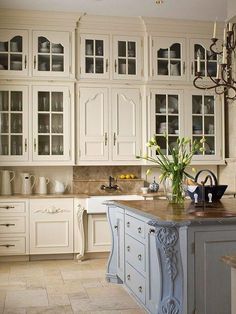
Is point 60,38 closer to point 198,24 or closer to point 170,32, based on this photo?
point 170,32

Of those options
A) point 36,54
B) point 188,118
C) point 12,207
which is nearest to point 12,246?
point 12,207

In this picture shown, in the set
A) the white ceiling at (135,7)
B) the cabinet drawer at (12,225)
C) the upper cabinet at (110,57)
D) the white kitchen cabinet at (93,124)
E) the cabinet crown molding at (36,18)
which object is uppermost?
the white ceiling at (135,7)

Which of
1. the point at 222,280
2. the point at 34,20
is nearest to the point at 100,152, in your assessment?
the point at 34,20

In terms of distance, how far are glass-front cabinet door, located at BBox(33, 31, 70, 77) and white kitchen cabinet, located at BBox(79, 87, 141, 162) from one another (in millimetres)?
377

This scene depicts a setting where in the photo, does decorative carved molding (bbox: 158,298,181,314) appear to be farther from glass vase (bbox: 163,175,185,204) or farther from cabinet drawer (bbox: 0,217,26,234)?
cabinet drawer (bbox: 0,217,26,234)

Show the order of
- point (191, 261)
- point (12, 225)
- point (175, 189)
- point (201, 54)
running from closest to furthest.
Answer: point (191, 261) → point (175, 189) → point (12, 225) → point (201, 54)

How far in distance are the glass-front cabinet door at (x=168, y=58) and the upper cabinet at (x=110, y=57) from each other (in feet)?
0.65

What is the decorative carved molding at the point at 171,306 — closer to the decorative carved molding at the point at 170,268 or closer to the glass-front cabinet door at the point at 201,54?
the decorative carved molding at the point at 170,268

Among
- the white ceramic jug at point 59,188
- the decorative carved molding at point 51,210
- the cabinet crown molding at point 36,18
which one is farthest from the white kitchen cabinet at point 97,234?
the cabinet crown molding at point 36,18

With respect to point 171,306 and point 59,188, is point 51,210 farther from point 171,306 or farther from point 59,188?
point 171,306

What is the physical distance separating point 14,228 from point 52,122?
1.33 metres

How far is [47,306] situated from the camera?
3.85 m

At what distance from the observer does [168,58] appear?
6078 millimetres

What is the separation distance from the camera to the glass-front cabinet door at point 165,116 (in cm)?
604
